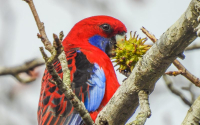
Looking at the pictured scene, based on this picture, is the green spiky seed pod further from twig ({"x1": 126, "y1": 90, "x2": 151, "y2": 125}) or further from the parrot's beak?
the parrot's beak

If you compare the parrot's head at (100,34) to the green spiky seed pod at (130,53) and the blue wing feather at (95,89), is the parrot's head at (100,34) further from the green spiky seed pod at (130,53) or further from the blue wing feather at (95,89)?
the green spiky seed pod at (130,53)

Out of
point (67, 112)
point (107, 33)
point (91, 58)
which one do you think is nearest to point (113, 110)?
point (67, 112)

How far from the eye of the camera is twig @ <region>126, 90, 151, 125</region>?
1863 millimetres

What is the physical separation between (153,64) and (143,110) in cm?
29

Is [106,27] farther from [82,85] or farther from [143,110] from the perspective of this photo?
[143,110]

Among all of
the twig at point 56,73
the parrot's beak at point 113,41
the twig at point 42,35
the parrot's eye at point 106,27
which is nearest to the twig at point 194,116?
the twig at point 56,73

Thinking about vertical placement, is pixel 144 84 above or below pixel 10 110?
above

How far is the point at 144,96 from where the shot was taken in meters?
2.07

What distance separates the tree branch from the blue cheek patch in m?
1.67

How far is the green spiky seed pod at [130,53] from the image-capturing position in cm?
261

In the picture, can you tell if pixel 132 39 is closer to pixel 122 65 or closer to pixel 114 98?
pixel 122 65

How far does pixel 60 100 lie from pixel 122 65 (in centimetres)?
76

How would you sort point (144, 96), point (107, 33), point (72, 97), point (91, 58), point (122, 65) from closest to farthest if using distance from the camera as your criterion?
point (72, 97) < point (144, 96) < point (122, 65) < point (91, 58) < point (107, 33)

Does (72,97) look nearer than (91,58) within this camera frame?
Yes
